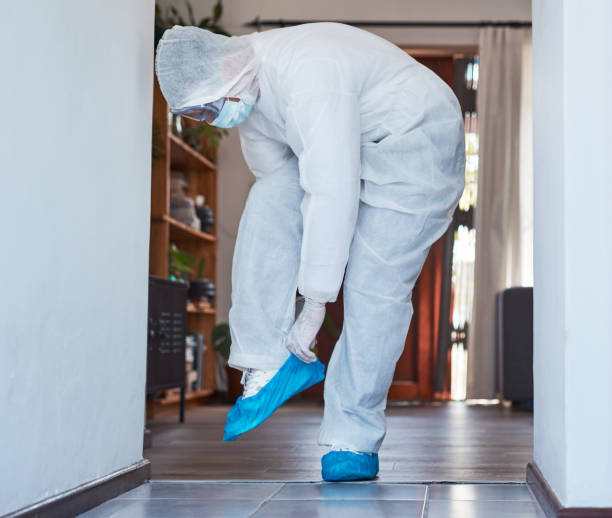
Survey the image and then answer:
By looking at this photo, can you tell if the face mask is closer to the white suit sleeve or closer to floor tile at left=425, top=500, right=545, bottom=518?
the white suit sleeve

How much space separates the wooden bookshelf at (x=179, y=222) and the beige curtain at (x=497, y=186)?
154cm

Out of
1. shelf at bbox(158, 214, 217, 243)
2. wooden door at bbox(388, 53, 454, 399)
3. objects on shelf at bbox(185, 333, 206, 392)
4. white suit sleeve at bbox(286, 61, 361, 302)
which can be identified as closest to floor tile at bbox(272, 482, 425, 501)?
white suit sleeve at bbox(286, 61, 361, 302)

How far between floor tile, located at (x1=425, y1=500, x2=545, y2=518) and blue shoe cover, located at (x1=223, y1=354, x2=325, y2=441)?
1.37 feet

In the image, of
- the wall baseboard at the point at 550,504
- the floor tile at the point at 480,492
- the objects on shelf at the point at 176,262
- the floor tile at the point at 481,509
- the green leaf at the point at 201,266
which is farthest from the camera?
the green leaf at the point at 201,266

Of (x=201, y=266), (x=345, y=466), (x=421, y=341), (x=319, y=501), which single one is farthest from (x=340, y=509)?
(x=421, y=341)

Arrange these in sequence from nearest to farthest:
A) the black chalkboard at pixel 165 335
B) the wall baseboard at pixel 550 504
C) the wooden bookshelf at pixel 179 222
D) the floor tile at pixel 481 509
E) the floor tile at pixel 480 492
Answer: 1. the wall baseboard at pixel 550 504
2. the floor tile at pixel 481 509
3. the floor tile at pixel 480 492
4. the black chalkboard at pixel 165 335
5. the wooden bookshelf at pixel 179 222

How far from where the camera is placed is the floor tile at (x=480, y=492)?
61.8 inches

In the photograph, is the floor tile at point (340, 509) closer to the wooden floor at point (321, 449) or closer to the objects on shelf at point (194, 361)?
the wooden floor at point (321, 449)

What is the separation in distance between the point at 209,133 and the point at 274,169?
281 cm

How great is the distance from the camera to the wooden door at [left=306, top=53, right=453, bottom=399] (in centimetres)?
524

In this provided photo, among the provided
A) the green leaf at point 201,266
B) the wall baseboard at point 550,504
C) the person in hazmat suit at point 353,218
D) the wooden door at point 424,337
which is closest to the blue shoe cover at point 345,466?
the person in hazmat suit at point 353,218

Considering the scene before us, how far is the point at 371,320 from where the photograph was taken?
5.95 ft

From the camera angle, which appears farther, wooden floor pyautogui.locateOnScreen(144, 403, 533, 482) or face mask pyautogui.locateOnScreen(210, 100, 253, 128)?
wooden floor pyautogui.locateOnScreen(144, 403, 533, 482)

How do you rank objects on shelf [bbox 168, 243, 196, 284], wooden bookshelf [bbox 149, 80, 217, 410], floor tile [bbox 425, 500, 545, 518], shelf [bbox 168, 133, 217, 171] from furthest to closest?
shelf [bbox 168, 133, 217, 171] < objects on shelf [bbox 168, 243, 196, 284] < wooden bookshelf [bbox 149, 80, 217, 410] < floor tile [bbox 425, 500, 545, 518]
